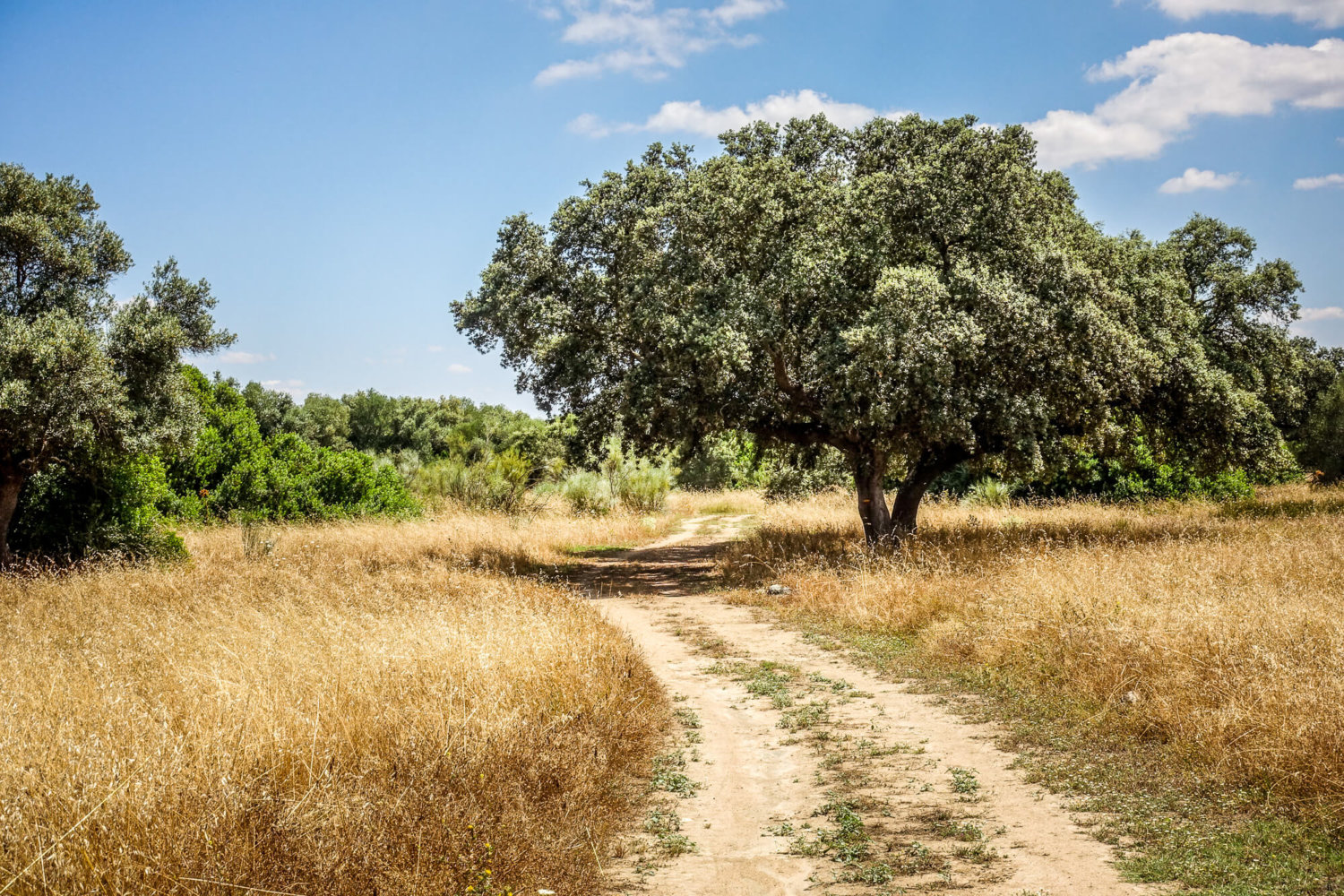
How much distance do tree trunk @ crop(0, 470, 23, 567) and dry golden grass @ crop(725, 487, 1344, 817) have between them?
12.6m

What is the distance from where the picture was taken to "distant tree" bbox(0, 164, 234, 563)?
41.7 ft

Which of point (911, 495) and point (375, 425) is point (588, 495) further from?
point (375, 425)

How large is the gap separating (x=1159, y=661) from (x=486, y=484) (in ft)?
79.3

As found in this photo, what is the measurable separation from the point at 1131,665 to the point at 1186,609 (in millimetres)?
1207

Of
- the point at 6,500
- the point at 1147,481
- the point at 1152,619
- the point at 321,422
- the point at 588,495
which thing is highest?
the point at 321,422

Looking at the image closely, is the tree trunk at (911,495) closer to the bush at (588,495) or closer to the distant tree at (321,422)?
the bush at (588,495)

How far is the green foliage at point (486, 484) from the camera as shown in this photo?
28.8 metres

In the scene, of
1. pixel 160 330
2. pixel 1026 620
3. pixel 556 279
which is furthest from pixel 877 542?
pixel 160 330

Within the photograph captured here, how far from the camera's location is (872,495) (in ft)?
58.0

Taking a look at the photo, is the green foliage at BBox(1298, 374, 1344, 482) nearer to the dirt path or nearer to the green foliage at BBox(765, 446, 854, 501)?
the green foliage at BBox(765, 446, 854, 501)

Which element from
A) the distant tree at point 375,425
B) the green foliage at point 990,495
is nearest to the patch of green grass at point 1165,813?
the green foliage at point 990,495

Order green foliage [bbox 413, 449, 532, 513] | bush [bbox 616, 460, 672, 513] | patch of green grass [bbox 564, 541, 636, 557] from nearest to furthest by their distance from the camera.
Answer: patch of green grass [bbox 564, 541, 636, 557]
green foliage [bbox 413, 449, 532, 513]
bush [bbox 616, 460, 672, 513]

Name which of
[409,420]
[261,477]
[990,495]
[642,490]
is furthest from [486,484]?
[409,420]

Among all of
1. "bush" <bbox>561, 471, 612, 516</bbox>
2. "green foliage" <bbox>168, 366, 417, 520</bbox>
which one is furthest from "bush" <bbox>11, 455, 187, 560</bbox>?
"bush" <bbox>561, 471, 612, 516</bbox>
